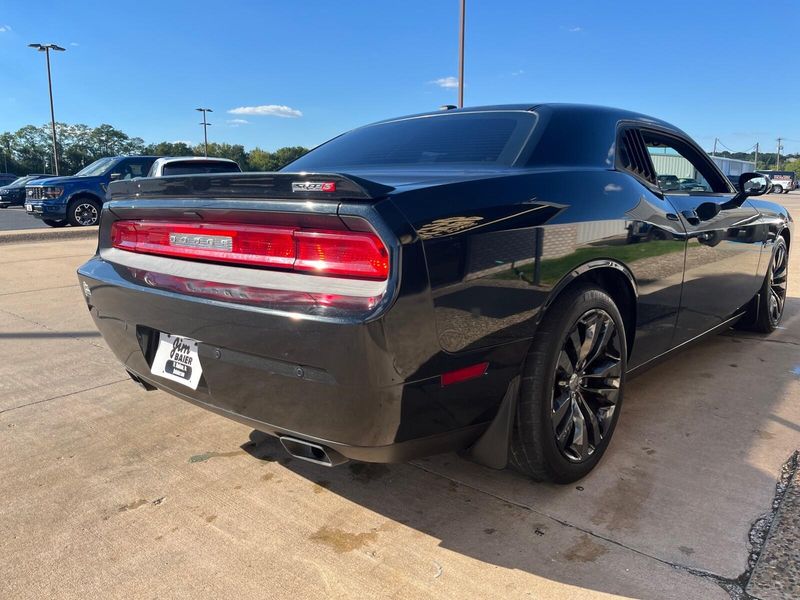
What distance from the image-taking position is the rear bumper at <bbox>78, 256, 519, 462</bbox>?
5.52 feet

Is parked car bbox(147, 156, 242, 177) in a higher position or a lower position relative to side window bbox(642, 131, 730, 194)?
higher

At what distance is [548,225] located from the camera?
214 centimetres

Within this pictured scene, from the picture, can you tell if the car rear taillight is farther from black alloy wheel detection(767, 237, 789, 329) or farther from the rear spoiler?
black alloy wheel detection(767, 237, 789, 329)

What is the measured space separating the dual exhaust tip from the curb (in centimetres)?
1128

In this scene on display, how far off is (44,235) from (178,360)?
11222 millimetres

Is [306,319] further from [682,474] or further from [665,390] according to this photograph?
[665,390]

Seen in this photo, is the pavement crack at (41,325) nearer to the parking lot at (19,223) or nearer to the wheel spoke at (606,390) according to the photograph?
the wheel spoke at (606,390)

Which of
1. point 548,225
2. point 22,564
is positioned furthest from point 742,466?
point 22,564

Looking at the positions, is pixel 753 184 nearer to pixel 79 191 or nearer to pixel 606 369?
pixel 606 369

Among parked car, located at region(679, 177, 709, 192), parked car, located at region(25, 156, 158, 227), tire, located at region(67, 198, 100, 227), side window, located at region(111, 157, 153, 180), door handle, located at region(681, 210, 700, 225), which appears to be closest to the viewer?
door handle, located at region(681, 210, 700, 225)

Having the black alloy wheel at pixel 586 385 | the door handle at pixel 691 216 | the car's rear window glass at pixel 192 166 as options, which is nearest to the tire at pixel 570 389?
the black alloy wheel at pixel 586 385

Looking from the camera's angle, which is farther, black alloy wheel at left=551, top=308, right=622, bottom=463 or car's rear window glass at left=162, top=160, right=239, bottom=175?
car's rear window glass at left=162, top=160, right=239, bottom=175

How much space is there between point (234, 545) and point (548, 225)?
152 centimetres

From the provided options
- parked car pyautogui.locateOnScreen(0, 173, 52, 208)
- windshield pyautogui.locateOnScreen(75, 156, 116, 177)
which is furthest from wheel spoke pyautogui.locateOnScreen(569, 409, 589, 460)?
parked car pyautogui.locateOnScreen(0, 173, 52, 208)
